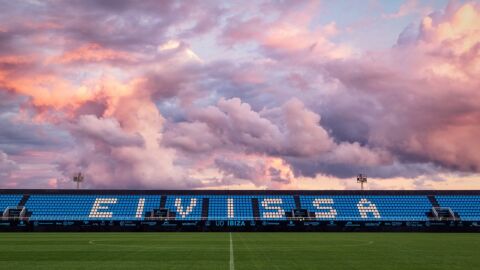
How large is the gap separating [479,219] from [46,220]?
6815 cm

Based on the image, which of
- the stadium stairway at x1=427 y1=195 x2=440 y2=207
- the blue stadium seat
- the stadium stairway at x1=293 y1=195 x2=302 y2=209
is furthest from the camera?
the stadium stairway at x1=427 y1=195 x2=440 y2=207

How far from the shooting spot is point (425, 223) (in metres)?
74.1

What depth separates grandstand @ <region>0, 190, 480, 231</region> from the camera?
72.4 metres

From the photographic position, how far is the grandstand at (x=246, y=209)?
72438 millimetres

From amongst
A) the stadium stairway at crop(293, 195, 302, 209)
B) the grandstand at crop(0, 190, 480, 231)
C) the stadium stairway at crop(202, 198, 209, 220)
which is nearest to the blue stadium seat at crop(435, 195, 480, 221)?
the grandstand at crop(0, 190, 480, 231)

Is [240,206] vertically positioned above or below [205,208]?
above

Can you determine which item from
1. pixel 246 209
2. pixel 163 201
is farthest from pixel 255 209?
pixel 163 201

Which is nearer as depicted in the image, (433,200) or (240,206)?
(240,206)

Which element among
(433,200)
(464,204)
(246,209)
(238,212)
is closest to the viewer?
(238,212)

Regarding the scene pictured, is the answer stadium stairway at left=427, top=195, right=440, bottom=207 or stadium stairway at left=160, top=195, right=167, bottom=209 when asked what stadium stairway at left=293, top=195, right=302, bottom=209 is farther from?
stadium stairway at left=427, top=195, right=440, bottom=207

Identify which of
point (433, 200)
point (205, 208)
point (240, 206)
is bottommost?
point (205, 208)

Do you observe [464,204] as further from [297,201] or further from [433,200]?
[297,201]

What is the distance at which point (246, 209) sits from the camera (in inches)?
3268
